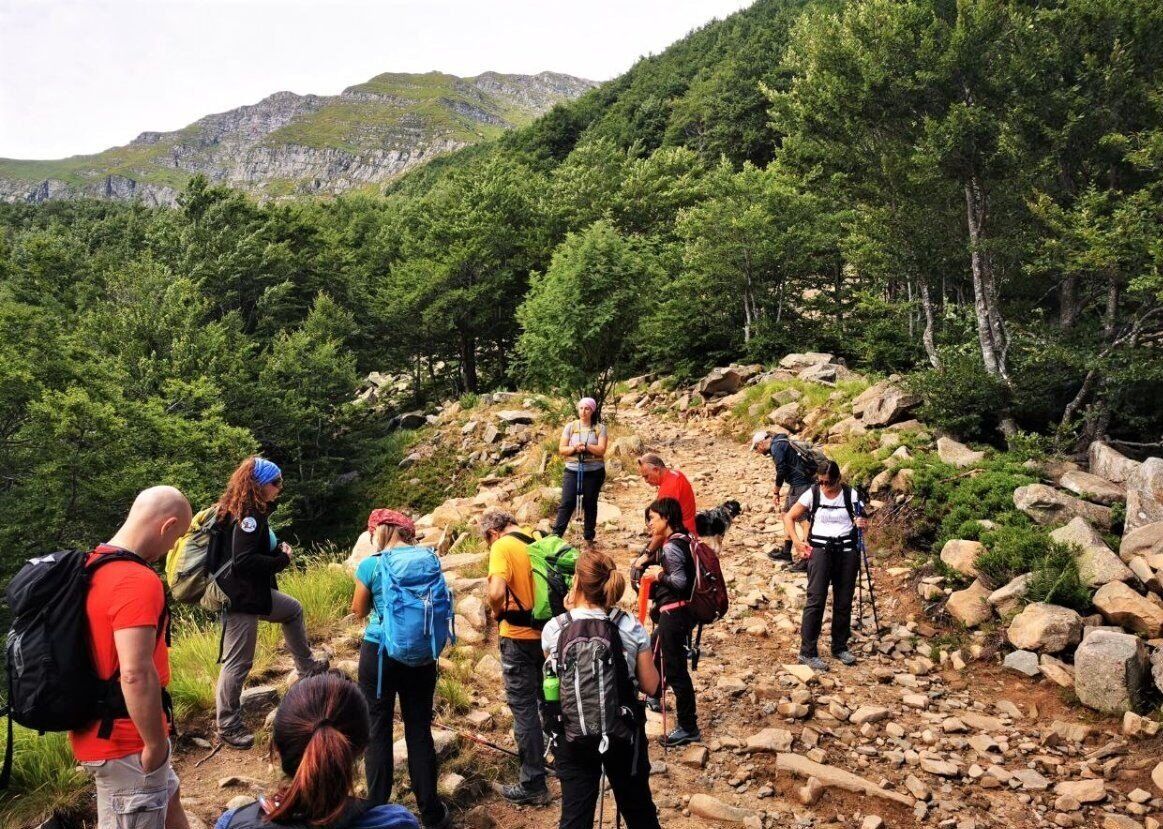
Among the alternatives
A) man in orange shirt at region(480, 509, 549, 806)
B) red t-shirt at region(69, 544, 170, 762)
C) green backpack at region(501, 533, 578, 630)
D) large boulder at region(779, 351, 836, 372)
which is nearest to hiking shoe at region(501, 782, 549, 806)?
man in orange shirt at region(480, 509, 549, 806)

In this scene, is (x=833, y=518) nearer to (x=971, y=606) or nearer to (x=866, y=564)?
(x=866, y=564)

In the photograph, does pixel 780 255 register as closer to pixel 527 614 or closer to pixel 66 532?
pixel 527 614

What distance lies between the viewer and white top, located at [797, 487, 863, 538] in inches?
243

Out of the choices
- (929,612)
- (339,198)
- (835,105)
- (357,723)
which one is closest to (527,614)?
(357,723)

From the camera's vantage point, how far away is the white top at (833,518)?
6172 mm

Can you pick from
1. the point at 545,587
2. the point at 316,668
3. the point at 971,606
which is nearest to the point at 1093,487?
the point at 971,606

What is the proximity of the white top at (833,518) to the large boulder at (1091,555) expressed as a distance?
2.92 meters

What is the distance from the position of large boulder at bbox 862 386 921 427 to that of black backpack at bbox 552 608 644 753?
10.1 m

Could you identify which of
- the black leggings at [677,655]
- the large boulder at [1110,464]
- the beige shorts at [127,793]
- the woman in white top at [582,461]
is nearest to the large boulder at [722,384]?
the large boulder at [1110,464]

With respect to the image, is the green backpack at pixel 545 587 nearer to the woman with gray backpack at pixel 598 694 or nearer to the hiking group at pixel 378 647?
the hiking group at pixel 378 647

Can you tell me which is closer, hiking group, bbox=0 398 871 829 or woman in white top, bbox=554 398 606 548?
hiking group, bbox=0 398 871 829

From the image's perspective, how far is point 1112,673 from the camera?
18.4 ft

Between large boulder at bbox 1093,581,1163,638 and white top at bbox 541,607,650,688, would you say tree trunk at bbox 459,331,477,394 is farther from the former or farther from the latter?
white top at bbox 541,607,650,688

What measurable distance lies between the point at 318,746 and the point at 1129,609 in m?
7.56
